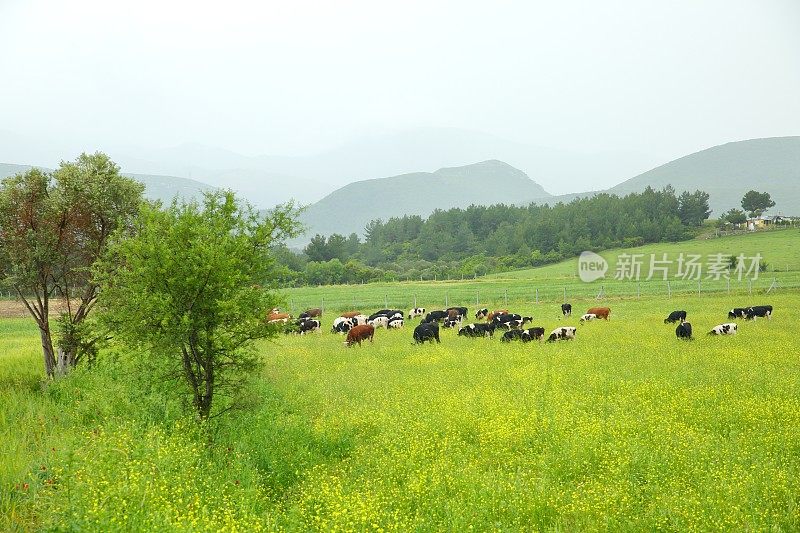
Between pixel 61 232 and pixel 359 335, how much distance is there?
1255 cm

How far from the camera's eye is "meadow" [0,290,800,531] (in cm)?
721

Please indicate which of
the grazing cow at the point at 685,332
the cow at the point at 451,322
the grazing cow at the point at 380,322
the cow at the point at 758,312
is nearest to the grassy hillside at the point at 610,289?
the grazing cow at the point at 380,322

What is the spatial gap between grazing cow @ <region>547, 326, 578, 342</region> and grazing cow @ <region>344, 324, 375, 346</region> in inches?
320

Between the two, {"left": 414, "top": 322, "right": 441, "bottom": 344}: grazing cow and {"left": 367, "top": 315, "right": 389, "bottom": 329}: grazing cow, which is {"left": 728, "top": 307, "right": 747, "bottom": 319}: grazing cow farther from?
{"left": 367, "top": 315, "right": 389, "bottom": 329}: grazing cow

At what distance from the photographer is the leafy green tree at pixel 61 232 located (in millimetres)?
14844

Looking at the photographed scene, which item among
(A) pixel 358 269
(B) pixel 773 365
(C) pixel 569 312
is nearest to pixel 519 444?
(B) pixel 773 365

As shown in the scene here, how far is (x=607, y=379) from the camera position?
47.2ft

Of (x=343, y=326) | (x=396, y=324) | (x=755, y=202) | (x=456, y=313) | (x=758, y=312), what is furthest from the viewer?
(x=755, y=202)

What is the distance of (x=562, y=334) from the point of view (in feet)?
73.9

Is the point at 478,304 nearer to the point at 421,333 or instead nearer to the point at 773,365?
the point at 421,333

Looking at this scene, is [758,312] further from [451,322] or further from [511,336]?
[451,322]

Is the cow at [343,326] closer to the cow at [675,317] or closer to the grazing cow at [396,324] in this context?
the grazing cow at [396,324]

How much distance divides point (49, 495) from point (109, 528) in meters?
1.63

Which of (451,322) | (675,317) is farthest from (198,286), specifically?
(675,317)
